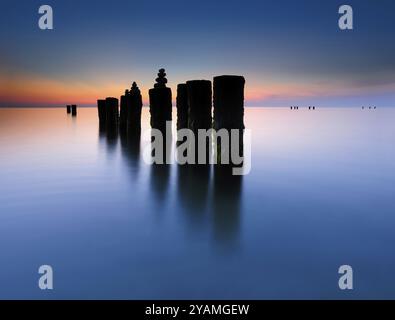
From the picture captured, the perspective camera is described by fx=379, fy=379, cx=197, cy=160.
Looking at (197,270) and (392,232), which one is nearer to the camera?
(197,270)

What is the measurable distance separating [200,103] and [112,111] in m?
11.4

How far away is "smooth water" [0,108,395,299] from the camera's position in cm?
304

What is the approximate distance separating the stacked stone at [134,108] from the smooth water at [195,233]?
812cm

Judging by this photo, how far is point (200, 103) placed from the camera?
869 cm

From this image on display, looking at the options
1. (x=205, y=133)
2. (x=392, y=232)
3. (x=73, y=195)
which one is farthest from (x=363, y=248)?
(x=205, y=133)

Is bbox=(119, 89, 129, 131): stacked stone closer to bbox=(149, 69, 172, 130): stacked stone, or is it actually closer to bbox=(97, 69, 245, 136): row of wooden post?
bbox=(149, 69, 172, 130): stacked stone

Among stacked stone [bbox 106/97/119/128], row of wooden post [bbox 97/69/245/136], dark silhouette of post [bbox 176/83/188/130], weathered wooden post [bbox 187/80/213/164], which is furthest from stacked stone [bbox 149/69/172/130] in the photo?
stacked stone [bbox 106/97/119/128]

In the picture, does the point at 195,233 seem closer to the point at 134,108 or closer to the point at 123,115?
the point at 134,108

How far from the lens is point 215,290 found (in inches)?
115

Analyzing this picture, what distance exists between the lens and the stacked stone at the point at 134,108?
16094mm

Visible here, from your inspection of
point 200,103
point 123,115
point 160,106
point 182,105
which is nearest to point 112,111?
point 123,115

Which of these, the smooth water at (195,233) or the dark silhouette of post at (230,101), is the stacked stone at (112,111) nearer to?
the smooth water at (195,233)
